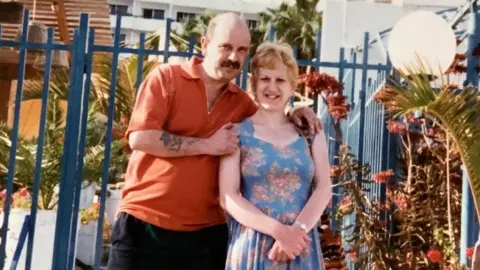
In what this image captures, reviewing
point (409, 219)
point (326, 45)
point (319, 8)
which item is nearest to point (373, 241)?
point (409, 219)

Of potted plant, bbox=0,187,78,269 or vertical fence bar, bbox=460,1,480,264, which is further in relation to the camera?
potted plant, bbox=0,187,78,269

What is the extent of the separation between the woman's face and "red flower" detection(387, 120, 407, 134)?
1.95 metres

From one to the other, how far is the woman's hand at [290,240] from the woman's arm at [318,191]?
62mm

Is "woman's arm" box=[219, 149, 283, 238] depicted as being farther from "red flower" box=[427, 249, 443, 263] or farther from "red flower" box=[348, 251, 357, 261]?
"red flower" box=[348, 251, 357, 261]

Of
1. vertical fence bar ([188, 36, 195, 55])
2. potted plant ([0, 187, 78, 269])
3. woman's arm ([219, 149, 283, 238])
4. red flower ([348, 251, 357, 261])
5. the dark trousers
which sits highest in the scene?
vertical fence bar ([188, 36, 195, 55])

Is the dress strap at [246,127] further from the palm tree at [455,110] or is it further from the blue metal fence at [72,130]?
the blue metal fence at [72,130]

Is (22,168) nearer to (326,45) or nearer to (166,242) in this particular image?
(166,242)

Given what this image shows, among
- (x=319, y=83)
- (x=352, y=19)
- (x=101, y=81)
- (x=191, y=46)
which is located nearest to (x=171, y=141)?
(x=191, y=46)

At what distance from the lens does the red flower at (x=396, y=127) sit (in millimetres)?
4422

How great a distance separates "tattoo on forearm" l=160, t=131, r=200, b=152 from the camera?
8.57 feet

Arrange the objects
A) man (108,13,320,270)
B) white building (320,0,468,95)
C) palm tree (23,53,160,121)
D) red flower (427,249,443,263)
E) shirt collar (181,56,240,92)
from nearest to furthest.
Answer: man (108,13,320,270) < shirt collar (181,56,240,92) < red flower (427,249,443,263) < palm tree (23,53,160,121) < white building (320,0,468,95)

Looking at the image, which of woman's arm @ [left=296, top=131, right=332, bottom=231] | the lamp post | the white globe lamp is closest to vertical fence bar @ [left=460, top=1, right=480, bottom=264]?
the lamp post

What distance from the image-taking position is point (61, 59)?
5.26m

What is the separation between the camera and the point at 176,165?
2682 millimetres
